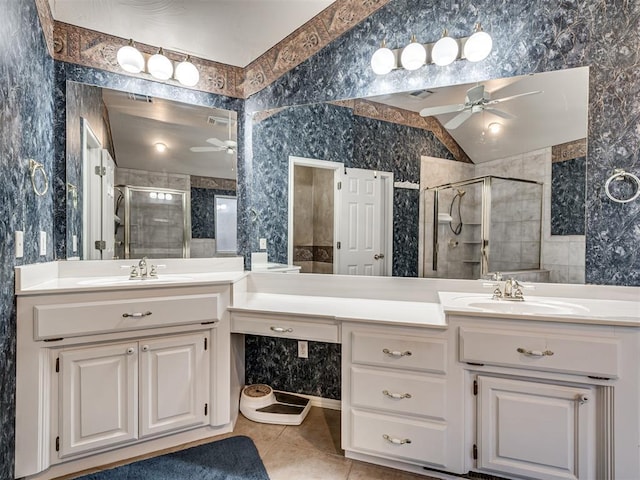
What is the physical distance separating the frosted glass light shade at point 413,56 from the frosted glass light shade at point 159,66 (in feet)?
4.97

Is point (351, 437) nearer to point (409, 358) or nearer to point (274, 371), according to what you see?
point (409, 358)

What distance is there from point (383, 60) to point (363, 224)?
101 centimetres

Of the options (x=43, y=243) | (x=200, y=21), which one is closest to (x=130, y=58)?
(x=200, y=21)

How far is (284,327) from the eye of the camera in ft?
6.09

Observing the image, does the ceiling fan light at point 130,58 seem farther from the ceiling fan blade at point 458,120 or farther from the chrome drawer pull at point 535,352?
the chrome drawer pull at point 535,352

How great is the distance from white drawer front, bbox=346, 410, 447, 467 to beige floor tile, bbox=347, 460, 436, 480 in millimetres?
90

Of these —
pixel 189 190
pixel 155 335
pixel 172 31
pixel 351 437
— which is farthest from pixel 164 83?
pixel 351 437

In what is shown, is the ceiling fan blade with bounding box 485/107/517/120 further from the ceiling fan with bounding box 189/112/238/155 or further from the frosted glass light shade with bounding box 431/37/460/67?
the ceiling fan with bounding box 189/112/238/155

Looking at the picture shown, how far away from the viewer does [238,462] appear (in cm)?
175

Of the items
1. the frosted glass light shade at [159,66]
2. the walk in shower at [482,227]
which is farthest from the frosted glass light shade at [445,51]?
the frosted glass light shade at [159,66]

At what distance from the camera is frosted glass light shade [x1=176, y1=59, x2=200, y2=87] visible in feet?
7.50

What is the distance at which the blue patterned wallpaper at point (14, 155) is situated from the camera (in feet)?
4.51

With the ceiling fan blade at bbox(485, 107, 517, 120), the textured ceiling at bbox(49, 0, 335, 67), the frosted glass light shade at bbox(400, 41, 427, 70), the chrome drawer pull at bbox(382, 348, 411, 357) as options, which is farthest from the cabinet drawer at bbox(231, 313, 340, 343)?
the textured ceiling at bbox(49, 0, 335, 67)

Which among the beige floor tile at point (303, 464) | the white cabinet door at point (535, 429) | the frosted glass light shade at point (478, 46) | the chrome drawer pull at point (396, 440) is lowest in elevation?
the beige floor tile at point (303, 464)
